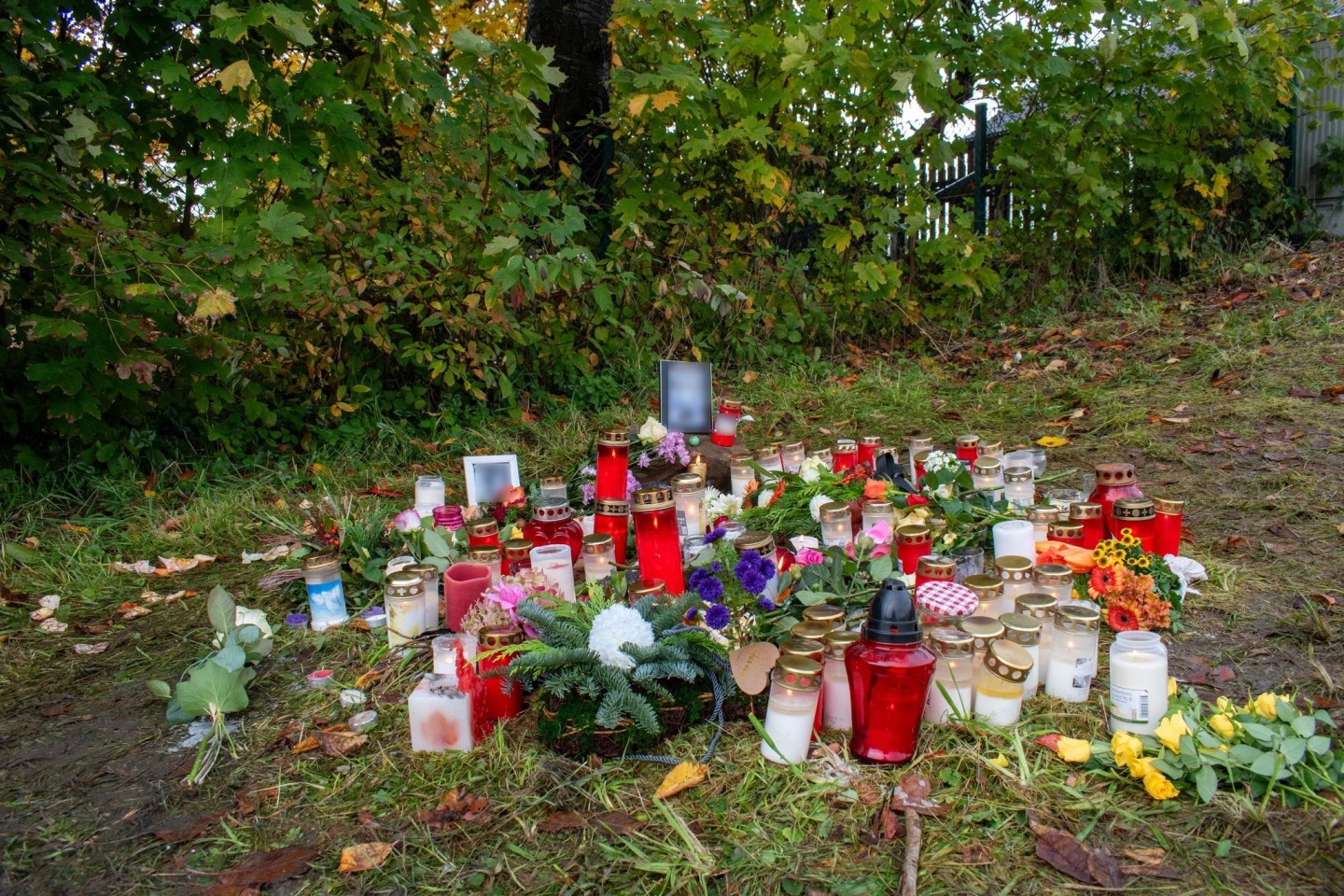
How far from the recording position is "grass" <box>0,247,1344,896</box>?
4.20 ft

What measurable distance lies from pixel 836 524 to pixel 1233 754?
39.7 inches

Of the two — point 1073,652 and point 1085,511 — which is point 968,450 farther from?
point 1073,652

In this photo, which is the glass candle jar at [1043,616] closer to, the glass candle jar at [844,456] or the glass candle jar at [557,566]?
the glass candle jar at [557,566]

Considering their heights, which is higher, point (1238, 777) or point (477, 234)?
point (477, 234)

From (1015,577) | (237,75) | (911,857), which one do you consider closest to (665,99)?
(237,75)

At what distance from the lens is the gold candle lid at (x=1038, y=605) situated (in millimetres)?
1615

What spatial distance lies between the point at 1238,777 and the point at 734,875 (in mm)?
795

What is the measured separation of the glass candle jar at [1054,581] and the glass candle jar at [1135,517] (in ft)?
1.20

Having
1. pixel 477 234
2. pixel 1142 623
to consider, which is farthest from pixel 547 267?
pixel 1142 623

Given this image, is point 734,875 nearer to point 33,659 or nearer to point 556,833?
point 556,833

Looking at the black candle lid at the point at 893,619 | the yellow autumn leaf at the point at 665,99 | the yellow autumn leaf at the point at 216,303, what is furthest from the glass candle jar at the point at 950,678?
the yellow autumn leaf at the point at 665,99

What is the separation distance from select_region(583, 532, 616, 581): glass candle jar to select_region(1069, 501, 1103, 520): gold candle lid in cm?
116

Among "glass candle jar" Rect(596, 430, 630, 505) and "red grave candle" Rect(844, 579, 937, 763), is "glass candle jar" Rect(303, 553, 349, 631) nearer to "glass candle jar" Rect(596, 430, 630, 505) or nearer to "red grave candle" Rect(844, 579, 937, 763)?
"glass candle jar" Rect(596, 430, 630, 505)

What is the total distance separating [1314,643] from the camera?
181 centimetres
